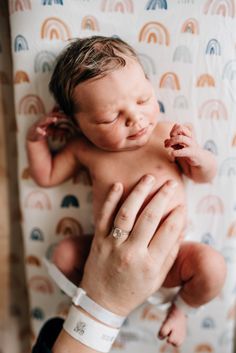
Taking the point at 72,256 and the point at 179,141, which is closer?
the point at 179,141

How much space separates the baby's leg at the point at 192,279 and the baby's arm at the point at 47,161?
314mm

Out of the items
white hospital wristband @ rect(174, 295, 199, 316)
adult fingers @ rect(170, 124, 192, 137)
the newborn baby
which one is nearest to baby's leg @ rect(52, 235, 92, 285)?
the newborn baby

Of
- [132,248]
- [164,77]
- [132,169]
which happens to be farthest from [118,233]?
[164,77]

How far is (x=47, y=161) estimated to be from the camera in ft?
2.99

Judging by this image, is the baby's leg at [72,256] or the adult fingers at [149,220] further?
the baby's leg at [72,256]

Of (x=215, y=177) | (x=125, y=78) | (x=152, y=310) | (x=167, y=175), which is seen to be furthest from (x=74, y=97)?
(x=152, y=310)

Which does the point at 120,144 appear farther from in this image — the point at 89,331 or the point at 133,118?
the point at 89,331

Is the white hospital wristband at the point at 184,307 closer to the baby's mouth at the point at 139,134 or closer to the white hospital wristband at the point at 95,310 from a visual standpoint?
the white hospital wristband at the point at 95,310

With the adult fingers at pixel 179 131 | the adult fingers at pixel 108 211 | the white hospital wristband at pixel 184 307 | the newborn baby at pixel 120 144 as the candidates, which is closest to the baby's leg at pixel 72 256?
the newborn baby at pixel 120 144

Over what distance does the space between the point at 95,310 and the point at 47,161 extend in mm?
340

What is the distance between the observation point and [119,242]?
81 cm

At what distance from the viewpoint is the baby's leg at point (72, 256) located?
91cm

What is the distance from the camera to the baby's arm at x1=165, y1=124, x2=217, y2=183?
0.79 metres

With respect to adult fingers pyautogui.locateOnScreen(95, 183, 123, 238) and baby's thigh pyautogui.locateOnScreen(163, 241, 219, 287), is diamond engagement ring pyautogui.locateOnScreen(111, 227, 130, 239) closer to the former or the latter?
adult fingers pyautogui.locateOnScreen(95, 183, 123, 238)
